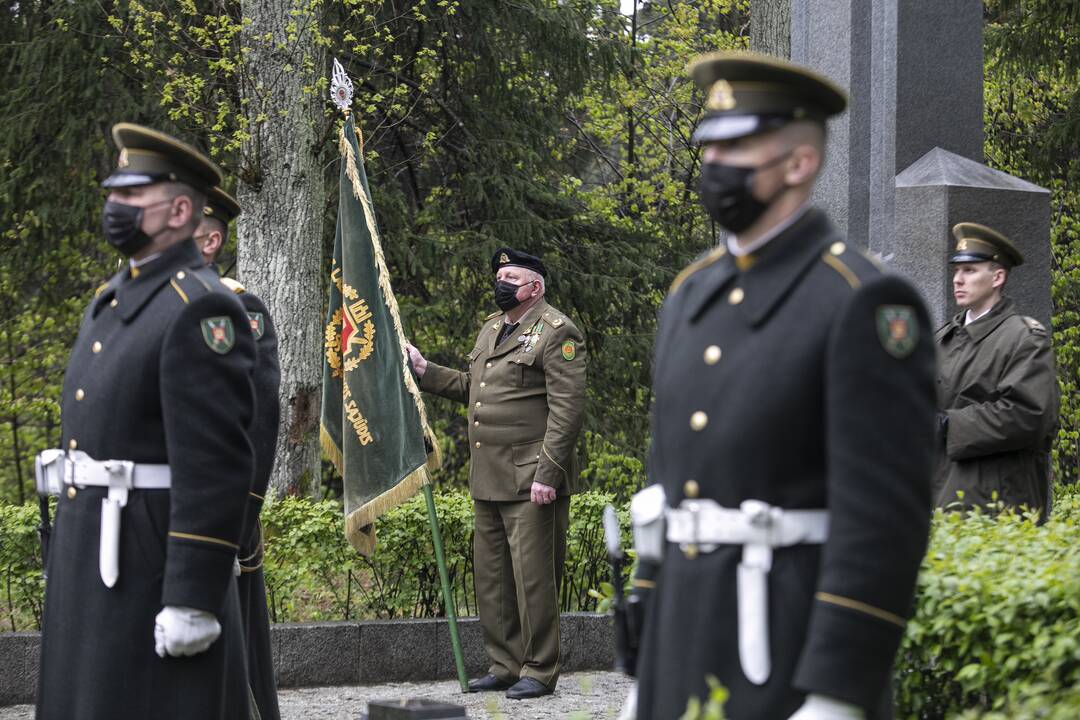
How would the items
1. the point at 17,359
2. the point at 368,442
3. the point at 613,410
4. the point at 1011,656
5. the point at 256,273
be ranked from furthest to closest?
the point at 17,359 < the point at 613,410 < the point at 256,273 < the point at 368,442 < the point at 1011,656

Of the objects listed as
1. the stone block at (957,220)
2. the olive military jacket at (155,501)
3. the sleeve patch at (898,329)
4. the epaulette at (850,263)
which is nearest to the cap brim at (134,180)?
the olive military jacket at (155,501)

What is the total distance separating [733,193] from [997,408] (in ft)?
13.5

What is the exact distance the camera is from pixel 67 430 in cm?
457

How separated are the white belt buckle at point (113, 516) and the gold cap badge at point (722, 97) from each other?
2.11 meters

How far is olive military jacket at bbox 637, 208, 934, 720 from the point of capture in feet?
9.43

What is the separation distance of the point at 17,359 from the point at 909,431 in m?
16.2

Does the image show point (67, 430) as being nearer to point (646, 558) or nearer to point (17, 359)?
point (646, 558)

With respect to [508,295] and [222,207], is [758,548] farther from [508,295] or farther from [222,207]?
[508,295]

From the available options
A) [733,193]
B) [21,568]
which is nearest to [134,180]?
[733,193]

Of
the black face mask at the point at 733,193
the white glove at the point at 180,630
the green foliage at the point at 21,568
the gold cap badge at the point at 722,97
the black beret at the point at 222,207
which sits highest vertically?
the gold cap badge at the point at 722,97

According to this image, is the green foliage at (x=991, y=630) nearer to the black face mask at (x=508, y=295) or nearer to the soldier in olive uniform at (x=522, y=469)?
the soldier in olive uniform at (x=522, y=469)

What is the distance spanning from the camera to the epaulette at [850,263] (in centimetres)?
303

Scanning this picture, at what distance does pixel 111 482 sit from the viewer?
14.4ft

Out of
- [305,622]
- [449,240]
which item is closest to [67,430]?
[305,622]
